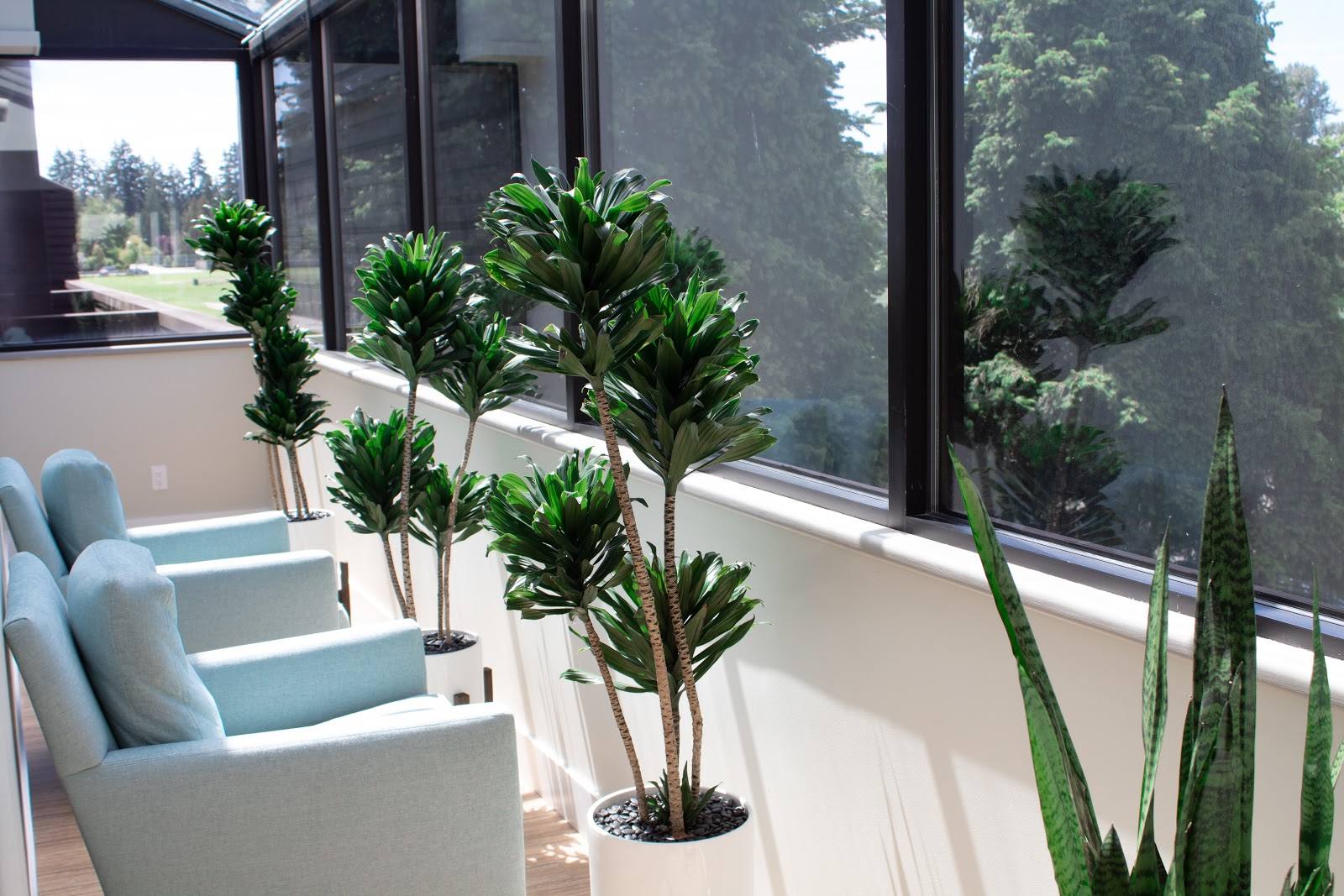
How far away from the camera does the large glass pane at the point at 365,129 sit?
15.3ft

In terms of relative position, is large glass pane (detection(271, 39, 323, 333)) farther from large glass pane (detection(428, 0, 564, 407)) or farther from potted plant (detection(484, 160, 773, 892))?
potted plant (detection(484, 160, 773, 892))

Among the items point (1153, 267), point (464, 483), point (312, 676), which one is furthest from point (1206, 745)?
point (464, 483)

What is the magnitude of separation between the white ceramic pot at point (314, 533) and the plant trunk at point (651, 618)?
3.13 meters

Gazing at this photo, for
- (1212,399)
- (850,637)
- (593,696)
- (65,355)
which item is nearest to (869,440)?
(850,637)

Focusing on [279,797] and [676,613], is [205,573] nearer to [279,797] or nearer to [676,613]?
[279,797]

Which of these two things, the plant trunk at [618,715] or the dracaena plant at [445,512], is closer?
the plant trunk at [618,715]

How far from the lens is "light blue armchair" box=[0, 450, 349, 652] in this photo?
3129 millimetres

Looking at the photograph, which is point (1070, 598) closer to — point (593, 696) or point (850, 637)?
point (850, 637)

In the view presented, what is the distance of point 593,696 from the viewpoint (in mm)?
3021

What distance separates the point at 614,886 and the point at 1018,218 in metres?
1.22

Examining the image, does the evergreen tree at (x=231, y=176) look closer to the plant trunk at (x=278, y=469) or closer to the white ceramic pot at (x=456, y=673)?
the plant trunk at (x=278, y=469)

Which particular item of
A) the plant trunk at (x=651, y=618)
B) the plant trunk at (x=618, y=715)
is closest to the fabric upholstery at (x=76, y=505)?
the plant trunk at (x=618, y=715)

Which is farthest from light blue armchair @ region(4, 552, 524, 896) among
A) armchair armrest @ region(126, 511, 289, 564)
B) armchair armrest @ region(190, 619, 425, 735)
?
armchair armrest @ region(126, 511, 289, 564)

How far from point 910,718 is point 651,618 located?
440 mm
